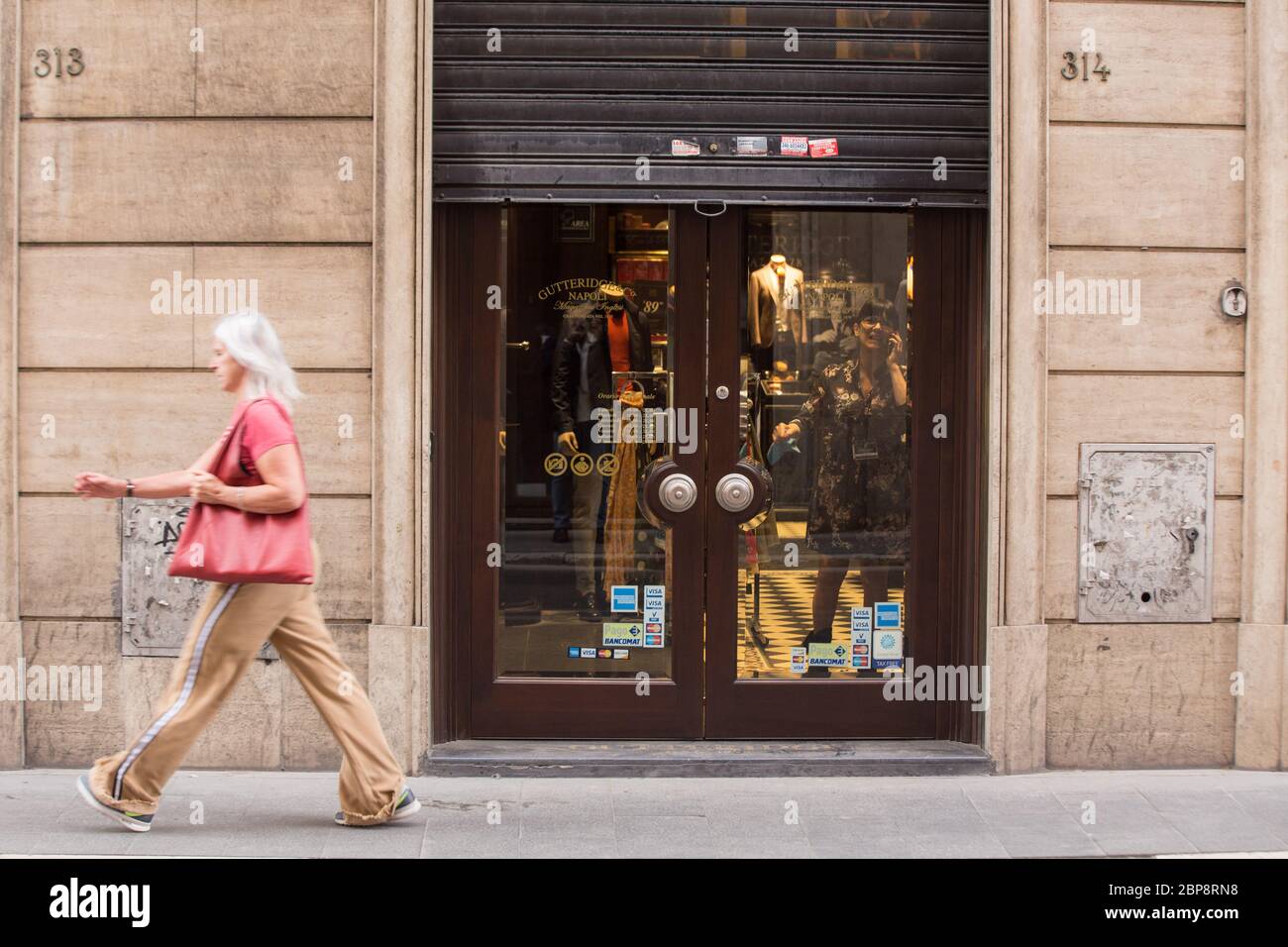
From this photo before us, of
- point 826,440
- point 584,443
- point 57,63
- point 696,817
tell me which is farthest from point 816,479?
point 57,63

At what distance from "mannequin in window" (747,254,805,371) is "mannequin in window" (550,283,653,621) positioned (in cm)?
52

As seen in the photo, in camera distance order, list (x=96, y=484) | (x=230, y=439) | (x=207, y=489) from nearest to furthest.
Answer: (x=96, y=484) < (x=207, y=489) < (x=230, y=439)

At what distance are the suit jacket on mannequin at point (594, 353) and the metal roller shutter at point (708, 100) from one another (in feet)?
2.05

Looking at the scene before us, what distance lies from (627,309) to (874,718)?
7.62 feet

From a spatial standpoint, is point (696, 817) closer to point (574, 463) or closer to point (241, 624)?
point (574, 463)

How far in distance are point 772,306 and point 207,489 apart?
3.03 meters

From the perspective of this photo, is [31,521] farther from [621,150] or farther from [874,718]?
[874,718]

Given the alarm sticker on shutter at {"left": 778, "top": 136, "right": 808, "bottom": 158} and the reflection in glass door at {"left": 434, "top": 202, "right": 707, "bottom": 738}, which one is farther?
the reflection in glass door at {"left": 434, "top": 202, "right": 707, "bottom": 738}

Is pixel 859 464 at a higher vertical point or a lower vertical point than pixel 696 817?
higher

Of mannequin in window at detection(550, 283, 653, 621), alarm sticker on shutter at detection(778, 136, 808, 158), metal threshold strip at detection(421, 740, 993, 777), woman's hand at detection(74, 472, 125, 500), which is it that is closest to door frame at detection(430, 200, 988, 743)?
metal threshold strip at detection(421, 740, 993, 777)

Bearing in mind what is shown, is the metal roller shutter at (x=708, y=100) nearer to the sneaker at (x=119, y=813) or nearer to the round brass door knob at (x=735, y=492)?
the round brass door knob at (x=735, y=492)

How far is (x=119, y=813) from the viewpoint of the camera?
596 centimetres

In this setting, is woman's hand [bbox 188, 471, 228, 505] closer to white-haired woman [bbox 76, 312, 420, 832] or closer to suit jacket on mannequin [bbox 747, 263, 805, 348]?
white-haired woman [bbox 76, 312, 420, 832]

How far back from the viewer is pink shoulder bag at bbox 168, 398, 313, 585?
576 centimetres
